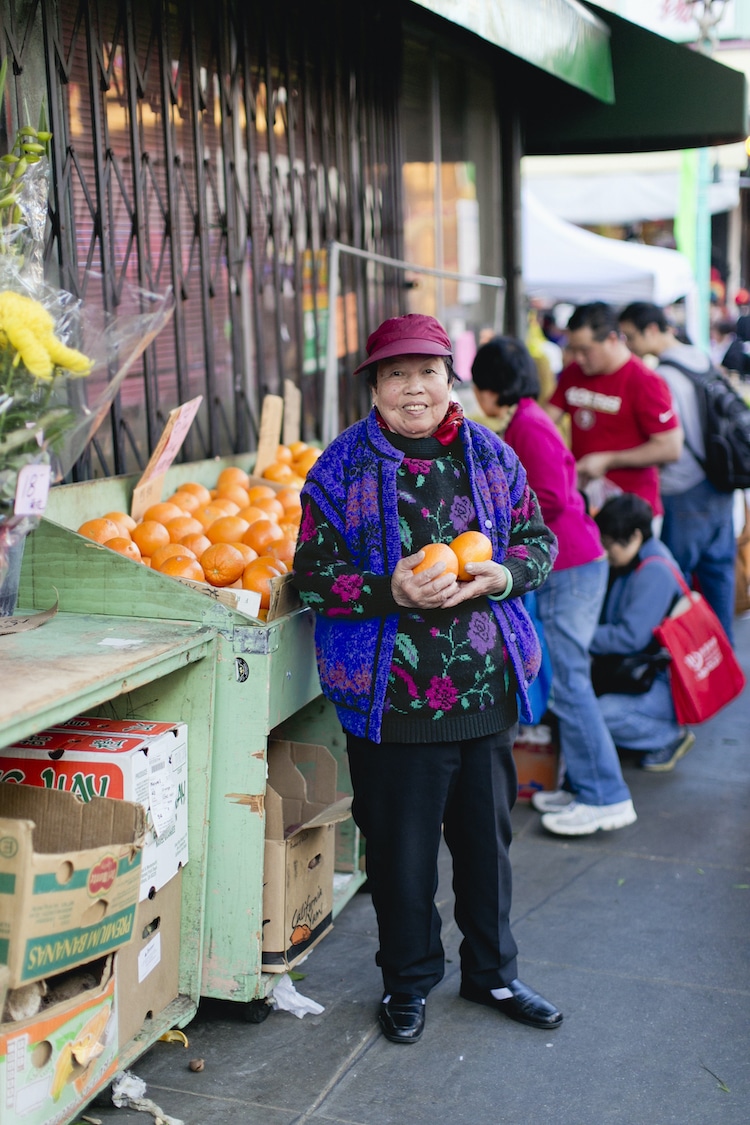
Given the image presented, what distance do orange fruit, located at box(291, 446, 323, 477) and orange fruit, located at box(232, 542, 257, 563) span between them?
1.17 metres

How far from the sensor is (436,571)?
2711mm

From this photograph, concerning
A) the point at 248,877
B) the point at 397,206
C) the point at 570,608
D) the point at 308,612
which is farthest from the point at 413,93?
the point at 248,877

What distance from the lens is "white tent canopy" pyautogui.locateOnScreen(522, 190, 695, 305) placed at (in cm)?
1167

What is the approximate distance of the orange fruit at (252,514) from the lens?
12.1 feet

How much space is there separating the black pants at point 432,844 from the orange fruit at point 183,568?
632mm

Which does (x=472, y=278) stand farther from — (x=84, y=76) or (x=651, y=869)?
(x=651, y=869)

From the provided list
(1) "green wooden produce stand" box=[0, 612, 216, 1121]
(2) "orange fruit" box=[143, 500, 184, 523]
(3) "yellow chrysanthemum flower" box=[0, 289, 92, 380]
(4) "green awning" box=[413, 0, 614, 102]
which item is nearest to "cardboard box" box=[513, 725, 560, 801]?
(2) "orange fruit" box=[143, 500, 184, 523]

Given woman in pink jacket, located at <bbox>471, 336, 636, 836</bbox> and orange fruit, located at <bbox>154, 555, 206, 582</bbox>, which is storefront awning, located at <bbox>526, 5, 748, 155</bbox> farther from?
orange fruit, located at <bbox>154, 555, 206, 582</bbox>

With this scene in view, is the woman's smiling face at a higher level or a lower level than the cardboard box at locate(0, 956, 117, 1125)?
higher

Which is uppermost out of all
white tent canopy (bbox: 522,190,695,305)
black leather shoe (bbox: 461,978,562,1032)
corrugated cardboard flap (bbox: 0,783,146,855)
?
white tent canopy (bbox: 522,190,695,305)

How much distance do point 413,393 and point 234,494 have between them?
127 cm

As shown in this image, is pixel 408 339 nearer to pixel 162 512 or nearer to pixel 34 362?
pixel 34 362

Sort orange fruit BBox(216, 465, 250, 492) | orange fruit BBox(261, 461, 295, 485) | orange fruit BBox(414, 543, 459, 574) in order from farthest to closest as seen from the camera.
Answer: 1. orange fruit BBox(261, 461, 295, 485)
2. orange fruit BBox(216, 465, 250, 492)
3. orange fruit BBox(414, 543, 459, 574)

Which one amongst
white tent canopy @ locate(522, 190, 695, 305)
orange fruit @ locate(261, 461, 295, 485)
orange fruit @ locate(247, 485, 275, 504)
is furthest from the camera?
white tent canopy @ locate(522, 190, 695, 305)
